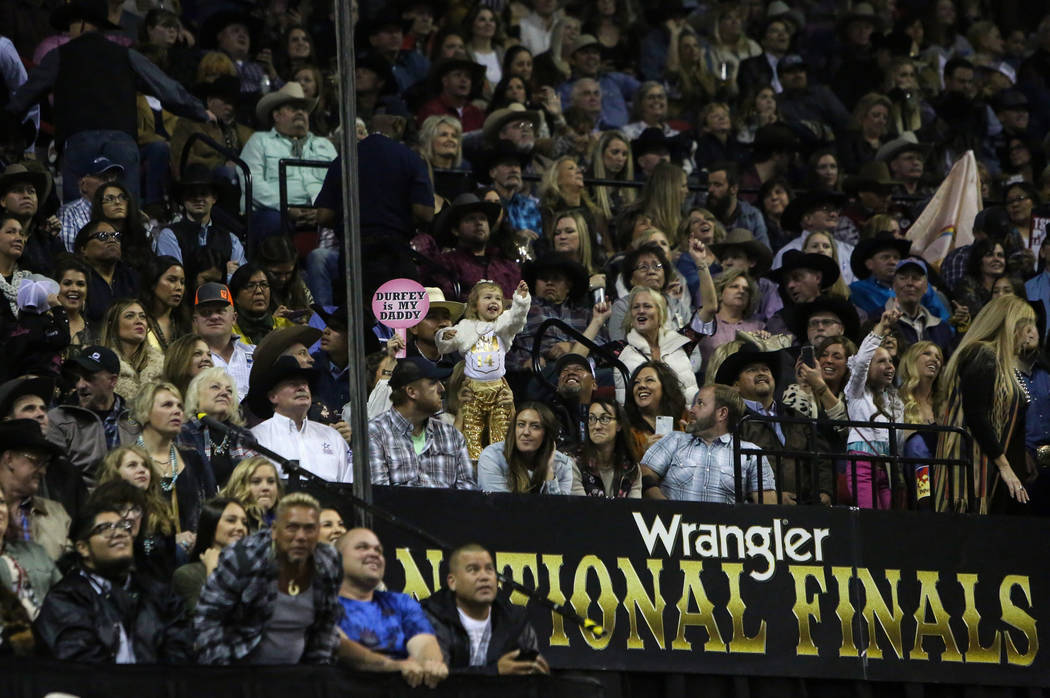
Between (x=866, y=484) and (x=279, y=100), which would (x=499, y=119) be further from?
(x=866, y=484)

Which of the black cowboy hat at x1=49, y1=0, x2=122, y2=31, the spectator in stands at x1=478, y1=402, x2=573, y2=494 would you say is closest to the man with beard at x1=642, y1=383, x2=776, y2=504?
the spectator in stands at x1=478, y1=402, x2=573, y2=494

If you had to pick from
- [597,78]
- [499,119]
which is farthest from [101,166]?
[597,78]

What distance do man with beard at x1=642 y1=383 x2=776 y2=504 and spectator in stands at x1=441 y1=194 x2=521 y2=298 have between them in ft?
7.88

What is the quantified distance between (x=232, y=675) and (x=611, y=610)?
12.3 ft

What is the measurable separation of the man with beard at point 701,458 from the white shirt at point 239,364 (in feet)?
7.78

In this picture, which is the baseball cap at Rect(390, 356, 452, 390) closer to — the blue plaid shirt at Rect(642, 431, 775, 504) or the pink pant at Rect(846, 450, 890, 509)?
the blue plaid shirt at Rect(642, 431, 775, 504)

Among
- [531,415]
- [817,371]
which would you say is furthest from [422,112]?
[531,415]

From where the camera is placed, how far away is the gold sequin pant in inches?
531

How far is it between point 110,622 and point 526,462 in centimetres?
377

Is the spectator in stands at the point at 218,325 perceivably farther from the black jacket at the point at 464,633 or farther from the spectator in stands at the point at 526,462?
the black jacket at the point at 464,633

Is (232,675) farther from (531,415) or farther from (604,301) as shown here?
(604,301)

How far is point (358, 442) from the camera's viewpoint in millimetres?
10359

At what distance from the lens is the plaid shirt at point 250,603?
372 inches

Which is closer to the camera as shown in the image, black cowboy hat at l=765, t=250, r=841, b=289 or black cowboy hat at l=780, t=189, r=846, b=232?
black cowboy hat at l=765, t=250, r=841, b=289
